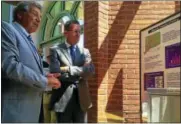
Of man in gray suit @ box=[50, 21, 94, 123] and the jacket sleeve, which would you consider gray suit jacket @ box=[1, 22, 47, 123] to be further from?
man in gray suit @ box=[50, 21, 94, 123]

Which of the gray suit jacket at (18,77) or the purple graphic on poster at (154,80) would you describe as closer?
the gray suit jacket at (18,77)

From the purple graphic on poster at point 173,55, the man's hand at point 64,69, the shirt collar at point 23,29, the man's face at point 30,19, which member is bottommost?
the man's hand at point 64,69

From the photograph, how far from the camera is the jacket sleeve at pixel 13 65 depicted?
146cm

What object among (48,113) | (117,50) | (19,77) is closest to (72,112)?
(48,113)

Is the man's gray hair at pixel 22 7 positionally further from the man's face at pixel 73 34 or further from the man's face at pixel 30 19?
the man's face at pixel 73 34

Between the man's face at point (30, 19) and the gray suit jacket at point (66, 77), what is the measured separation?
463mm

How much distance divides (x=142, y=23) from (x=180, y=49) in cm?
104

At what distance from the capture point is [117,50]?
2.90 metres

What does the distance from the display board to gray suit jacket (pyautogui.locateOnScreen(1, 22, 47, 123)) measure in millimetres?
840

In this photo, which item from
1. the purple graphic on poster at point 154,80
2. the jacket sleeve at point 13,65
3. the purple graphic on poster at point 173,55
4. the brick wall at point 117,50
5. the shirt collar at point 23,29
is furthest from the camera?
the brick wall at point 117,50

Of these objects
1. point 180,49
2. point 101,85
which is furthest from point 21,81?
point 101,85

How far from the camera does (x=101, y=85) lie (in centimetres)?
274

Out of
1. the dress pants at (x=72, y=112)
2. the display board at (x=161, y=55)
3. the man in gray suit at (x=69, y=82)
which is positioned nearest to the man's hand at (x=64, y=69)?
the man in gray suit at (x=69, y=82)

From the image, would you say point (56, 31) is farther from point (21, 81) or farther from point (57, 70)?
point (21, 81)
